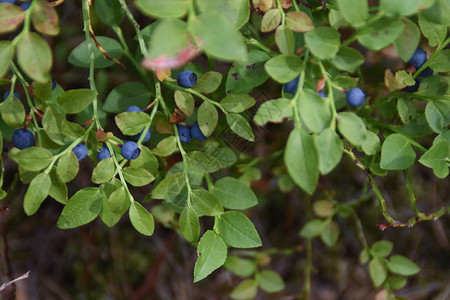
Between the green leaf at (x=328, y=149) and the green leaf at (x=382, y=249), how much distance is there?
2.61ft

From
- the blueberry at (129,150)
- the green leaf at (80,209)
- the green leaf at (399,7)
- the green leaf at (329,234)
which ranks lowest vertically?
the green leaf at (329,234)

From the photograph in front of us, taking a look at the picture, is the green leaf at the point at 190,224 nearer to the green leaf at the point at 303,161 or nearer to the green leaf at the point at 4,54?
the green leaf at the point at 303,161

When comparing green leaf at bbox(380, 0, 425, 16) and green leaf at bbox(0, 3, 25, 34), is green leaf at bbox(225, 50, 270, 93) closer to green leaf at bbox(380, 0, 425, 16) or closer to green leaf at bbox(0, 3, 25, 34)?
green leaf at bbox(380, 0, 425, 16)

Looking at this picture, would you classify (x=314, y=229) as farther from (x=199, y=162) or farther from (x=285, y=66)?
(x=285, y=66)

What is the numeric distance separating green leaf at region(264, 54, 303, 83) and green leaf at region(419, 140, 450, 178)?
0.31m

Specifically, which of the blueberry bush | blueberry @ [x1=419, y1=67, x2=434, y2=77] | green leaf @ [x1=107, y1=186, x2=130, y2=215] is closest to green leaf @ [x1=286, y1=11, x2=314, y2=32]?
the blueberry bush

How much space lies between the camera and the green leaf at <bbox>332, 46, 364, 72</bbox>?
2.79 ft

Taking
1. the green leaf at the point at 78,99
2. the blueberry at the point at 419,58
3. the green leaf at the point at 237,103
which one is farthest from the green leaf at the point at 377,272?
the green leaf at the point at 78,99

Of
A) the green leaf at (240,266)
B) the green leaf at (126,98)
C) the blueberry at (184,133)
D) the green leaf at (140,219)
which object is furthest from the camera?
the green leaf at (240,266)

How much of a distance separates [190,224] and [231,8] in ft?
1.38

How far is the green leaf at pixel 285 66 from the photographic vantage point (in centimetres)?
84

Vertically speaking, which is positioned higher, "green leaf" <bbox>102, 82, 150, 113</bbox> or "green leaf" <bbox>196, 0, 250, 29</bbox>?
"green leaf" <bbox>196, 0, 250, 29</bbox>

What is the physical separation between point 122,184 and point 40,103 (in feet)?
0.79

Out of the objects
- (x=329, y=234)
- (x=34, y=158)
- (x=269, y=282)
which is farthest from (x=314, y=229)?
(x=34, y=158)
